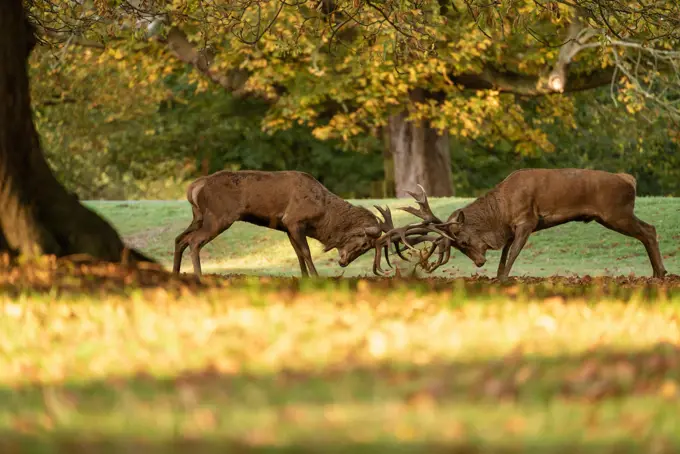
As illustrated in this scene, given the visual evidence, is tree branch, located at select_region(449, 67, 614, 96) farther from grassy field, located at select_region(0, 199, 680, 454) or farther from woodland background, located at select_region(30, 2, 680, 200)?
grassy field, located at select_region(0, 199, 680, 454)

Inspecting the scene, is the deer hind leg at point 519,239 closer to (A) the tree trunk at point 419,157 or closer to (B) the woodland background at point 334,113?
(B) the woodland background at point 334,113

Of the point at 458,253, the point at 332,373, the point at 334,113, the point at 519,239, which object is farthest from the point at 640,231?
the point at 334,113

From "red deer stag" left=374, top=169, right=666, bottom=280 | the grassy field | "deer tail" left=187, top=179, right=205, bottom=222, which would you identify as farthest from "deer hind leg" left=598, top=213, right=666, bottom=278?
the grassy field

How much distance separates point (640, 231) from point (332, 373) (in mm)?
13520

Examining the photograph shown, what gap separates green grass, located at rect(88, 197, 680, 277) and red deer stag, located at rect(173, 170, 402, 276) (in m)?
4.45

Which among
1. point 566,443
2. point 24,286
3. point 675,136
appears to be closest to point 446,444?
point 566,443

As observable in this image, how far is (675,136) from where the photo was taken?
117ft

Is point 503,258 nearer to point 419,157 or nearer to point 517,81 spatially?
point 517,81

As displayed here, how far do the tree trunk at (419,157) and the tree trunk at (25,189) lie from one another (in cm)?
2599

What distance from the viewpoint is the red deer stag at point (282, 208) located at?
60.4ft

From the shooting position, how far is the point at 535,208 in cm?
1839

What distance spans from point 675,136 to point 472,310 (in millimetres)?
28628

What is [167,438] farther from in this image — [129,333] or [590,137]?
[590,137]

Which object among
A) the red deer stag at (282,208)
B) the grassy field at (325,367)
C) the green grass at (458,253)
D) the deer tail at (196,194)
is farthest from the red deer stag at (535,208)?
the grassy field at (325,367)
